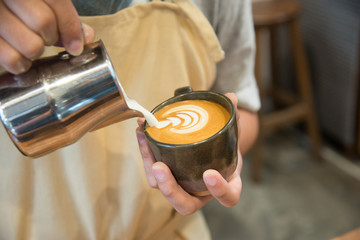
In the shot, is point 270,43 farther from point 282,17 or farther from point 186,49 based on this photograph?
point 186,49

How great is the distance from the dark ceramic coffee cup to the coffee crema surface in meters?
0.03

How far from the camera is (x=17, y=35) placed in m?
0.45

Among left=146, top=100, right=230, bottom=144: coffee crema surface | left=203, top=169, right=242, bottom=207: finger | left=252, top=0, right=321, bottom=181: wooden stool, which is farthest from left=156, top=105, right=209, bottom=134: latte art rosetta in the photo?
left=252, top=0, right=321, bottom=181: wooden stool

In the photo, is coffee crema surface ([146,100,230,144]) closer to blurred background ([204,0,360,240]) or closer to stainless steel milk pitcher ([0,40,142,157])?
stainless steel milk pitcher ([0,40,142,157])

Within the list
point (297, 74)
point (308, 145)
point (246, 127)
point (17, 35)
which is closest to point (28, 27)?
point (17, 35)

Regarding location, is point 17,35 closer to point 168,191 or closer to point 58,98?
point 58,98

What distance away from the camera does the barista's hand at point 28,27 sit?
1.46 feet

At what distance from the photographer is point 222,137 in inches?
19.6

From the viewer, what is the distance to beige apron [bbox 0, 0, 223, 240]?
0.67 meters

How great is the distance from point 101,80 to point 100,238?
41 centimetres

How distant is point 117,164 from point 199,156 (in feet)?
0.97

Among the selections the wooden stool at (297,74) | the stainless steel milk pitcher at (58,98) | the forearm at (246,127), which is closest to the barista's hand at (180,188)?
the stainless steel milk pitcher at (58,98)

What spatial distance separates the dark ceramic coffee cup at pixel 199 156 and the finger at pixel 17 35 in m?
0.21

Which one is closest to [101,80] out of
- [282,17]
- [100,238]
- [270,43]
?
[100,238]
